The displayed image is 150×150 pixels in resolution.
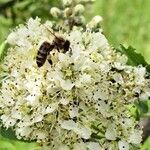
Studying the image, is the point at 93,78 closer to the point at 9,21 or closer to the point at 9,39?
the point at 9,39

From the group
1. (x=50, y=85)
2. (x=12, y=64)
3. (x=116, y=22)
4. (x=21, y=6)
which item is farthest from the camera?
(x=116, y=22)

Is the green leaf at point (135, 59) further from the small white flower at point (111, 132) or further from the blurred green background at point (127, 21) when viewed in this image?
the blurred green background at point (127, 21)

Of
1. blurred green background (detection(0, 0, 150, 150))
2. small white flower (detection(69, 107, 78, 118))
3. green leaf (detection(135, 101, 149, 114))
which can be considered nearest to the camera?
small white flower (detection(69, 107, 78, 118))

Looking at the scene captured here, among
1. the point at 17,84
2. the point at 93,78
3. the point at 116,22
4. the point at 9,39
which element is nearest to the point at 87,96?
the point at 93,78

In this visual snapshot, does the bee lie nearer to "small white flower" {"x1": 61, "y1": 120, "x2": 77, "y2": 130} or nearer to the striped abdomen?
the striped abdomen

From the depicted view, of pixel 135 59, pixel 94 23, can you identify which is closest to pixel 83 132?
pixel 135 59

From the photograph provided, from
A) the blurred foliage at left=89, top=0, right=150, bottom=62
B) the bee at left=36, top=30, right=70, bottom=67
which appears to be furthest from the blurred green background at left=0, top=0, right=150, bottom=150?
the bee at left=36, top=30, right=70, bottom=67
